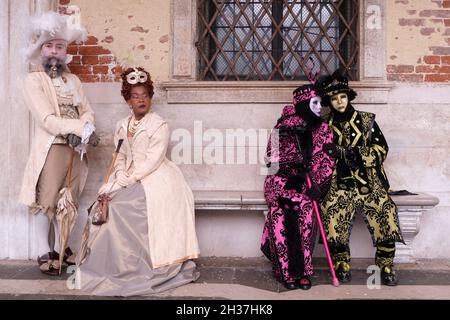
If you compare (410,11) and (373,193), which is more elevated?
(410,11)

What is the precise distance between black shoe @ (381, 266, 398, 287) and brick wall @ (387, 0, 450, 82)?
1972 mm

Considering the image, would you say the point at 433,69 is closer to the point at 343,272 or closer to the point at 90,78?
the point at 343,272

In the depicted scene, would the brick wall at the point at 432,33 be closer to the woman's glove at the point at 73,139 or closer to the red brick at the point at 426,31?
the red brick at the point at 426,31

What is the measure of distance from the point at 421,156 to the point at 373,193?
1.03 metres

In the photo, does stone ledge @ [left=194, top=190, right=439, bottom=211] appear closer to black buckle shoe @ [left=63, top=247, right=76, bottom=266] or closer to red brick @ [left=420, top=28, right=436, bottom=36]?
black buckle shoe @ [left=63, top=247, right=76, bottom=266]

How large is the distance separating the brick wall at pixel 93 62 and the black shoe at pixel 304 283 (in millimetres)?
2689

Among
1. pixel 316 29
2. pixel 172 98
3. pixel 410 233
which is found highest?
pixel 316 29

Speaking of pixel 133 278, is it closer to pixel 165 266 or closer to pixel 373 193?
pixel 165 266

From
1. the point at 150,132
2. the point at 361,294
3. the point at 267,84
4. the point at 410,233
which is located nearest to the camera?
the point at 361,294

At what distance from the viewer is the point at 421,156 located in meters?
4.94

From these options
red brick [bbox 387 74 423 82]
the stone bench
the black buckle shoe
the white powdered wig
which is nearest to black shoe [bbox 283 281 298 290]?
the stone bench

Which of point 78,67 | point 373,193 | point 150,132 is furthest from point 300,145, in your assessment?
point 78,67

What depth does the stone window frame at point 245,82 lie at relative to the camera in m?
4.90

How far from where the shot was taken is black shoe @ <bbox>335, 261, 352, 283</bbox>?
4.21 metres
